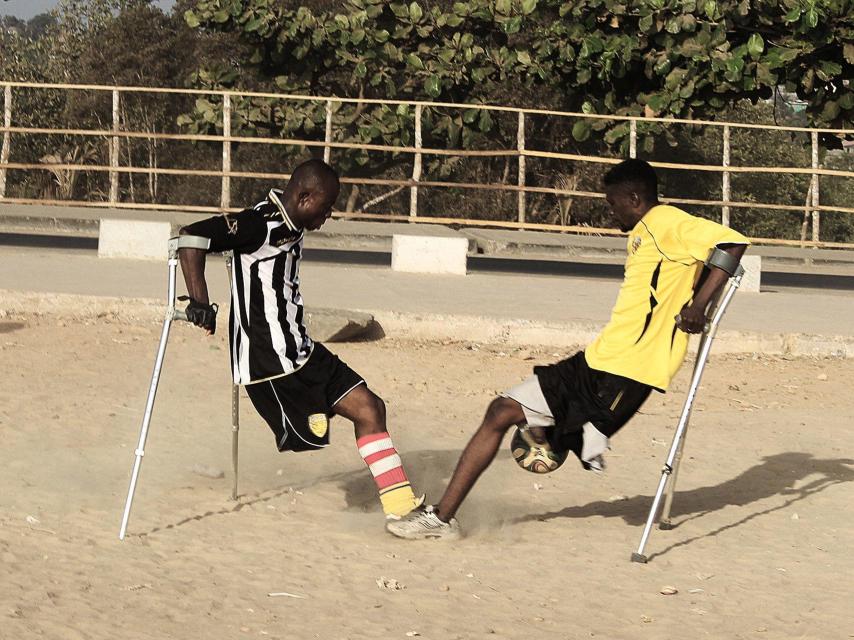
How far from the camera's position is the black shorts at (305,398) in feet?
17.9

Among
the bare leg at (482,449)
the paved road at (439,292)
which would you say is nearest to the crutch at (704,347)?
the bare leg at (482,449)

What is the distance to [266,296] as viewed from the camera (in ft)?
17.5

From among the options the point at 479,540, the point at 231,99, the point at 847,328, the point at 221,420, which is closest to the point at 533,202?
the point at 231,99

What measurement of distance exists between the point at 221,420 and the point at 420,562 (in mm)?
2511

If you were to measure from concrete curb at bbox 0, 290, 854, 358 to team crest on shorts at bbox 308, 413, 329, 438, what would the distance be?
14.6 ft

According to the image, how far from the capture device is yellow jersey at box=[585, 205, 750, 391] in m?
5.20

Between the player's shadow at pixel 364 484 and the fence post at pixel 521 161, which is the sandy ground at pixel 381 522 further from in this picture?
the fence post at pixel 521 161

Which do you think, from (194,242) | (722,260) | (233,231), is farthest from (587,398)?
(194,242)

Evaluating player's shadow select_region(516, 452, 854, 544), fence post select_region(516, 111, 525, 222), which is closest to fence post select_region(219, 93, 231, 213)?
fence post select_region(516, 111, 525, 222)

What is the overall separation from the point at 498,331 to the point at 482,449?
464 cm

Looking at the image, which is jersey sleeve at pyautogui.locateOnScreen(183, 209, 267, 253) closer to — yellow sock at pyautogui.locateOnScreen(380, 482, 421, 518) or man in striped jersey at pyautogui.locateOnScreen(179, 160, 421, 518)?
man in striped jersey at pyautogui.locateOnScreen(179, 160, 421, 518)

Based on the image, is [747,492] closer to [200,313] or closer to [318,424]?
[318,424]

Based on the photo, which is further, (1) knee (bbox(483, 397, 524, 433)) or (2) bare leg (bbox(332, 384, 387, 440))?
(2) bare leg (bbox(332, 384, 387, 440))

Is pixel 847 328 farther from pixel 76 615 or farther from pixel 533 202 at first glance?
pixel 533 202
